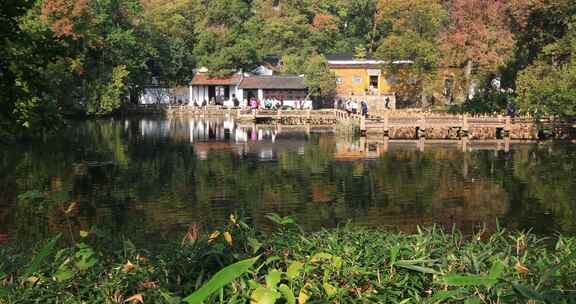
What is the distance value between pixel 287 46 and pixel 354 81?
9065 mm

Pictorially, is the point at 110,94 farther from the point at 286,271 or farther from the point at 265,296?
the point at 265,296

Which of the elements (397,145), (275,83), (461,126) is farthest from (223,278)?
(275,83)

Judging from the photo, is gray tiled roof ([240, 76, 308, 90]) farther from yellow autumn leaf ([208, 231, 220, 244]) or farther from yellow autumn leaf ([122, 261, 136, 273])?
yellow autumn leaf ([122, 261, 136, 273])

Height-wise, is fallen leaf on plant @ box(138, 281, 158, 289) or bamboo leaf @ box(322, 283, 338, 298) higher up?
bamboo leaf @ box(322, 283, 338, 298)

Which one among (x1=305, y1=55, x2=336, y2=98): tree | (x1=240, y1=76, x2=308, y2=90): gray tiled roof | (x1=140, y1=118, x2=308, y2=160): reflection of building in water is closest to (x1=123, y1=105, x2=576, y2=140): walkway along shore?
(x1=140, y1=118, x2=308, y2=160): reflection of building in water

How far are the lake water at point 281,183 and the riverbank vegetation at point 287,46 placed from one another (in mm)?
2695

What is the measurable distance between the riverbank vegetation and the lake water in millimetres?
2695

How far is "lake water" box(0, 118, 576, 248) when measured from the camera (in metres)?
17.5

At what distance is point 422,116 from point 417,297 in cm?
3740

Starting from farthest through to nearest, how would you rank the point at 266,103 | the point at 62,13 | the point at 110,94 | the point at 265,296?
the point at 266,103 < the point at 110,94 < the point at 62,13 < the point at 265,296

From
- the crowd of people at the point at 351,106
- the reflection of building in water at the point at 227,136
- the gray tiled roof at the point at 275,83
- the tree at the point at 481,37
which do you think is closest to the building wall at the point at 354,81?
the crowd of people at the point at 351,106

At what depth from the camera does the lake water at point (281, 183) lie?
1748 centimetres

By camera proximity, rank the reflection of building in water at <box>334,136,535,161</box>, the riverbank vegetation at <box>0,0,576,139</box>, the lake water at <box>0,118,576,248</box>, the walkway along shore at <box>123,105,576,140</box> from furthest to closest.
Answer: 1. the walkway along shore at <box>123,105,576,140</box>
2. the riverbank vegetation at <box>0,0,576,139</box>
3. the reflection of building in water at <box>334,136,535,161</box>
4. the lake water at <box>0,118,576,248</box>

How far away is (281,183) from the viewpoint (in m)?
23.9
